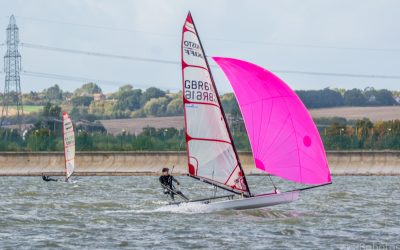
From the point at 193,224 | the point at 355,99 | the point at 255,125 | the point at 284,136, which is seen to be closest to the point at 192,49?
the point at 255,125

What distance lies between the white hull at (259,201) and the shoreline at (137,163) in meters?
47.6

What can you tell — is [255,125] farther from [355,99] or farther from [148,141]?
[355,99]

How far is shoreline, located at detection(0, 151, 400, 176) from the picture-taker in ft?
282

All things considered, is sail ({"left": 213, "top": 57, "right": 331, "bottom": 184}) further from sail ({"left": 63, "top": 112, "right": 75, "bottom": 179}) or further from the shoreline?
the shoreline

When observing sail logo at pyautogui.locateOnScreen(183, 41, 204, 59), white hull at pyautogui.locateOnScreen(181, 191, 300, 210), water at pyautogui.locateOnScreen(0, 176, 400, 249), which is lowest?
water at pyautogui.locateOnScreen(0, 176, 400, 249)

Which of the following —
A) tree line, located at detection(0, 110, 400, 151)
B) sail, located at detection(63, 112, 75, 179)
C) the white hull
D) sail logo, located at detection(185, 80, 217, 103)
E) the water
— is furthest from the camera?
tree line, located at detection(0, 110, 400, 151)

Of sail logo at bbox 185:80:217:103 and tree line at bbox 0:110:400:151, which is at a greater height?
sail logo at bbox 185:80:217:103

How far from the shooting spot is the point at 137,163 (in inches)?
3553

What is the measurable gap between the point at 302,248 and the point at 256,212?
27.3 feet

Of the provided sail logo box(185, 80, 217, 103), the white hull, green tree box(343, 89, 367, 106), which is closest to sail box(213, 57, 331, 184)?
the white hull

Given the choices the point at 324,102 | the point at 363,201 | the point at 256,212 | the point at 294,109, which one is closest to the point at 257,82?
the point at 294,109

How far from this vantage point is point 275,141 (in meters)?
37.5

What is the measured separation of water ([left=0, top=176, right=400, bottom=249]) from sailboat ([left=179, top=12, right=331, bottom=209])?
44.4 inches

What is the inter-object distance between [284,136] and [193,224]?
3.86 m
